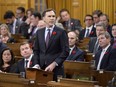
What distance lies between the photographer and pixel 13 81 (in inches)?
228

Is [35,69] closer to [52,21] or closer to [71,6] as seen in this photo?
[52,21]

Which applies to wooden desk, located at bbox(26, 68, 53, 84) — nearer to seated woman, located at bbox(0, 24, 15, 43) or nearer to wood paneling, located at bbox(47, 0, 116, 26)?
seated woman, located at bbox(0, 24, 15, 43)

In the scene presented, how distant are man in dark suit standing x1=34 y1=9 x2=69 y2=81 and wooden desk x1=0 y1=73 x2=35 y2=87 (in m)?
0.36

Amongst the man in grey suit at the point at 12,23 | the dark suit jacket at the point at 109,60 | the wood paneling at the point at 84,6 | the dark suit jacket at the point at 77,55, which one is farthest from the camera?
the wood paneling at the point at 84,6

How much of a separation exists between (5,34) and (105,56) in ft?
9.48

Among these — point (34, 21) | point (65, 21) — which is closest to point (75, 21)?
point (65, 21)

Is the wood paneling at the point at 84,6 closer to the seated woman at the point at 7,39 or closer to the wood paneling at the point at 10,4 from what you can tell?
the wood paneling at the point at 10,4

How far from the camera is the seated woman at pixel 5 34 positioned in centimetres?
912

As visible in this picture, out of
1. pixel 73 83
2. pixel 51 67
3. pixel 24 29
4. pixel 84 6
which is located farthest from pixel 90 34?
pixel 73 83

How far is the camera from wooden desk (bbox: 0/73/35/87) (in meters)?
5.66

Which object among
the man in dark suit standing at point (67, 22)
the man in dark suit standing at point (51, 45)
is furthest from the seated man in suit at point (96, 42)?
the man in dark suit standing at point (51, 45)

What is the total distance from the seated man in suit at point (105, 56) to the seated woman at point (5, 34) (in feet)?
8.49

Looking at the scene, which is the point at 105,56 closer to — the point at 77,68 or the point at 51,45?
the point at 77,68

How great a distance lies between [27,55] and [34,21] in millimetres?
3349
